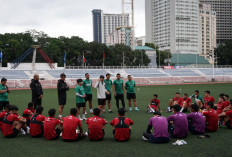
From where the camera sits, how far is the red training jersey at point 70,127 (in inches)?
257

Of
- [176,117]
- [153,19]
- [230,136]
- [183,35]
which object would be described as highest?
[153,19]

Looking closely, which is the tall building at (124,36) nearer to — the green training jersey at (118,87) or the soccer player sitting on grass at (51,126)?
the green training jersey at (118,87)

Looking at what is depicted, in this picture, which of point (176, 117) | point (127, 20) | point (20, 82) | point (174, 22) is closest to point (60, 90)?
point (176, 117)

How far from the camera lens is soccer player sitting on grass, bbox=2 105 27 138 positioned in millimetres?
6996

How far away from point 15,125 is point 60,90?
2.99 meters

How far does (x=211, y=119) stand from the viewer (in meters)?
7.62

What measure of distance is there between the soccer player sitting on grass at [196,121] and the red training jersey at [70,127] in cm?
323

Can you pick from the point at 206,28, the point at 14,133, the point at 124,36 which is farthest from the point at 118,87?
the point at 206,28

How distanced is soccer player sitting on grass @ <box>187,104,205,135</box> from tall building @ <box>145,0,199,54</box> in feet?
387

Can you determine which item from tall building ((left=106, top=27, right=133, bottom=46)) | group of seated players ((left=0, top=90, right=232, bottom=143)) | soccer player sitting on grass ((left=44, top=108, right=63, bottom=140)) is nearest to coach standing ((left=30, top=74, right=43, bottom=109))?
group of seated players ((left=0, top=90, right=232, bottom=143))

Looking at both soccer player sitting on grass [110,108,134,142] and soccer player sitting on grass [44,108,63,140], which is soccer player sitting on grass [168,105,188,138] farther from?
soccer player sitting on grass [44,108,63,140]

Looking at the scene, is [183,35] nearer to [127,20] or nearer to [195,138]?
[127,20]

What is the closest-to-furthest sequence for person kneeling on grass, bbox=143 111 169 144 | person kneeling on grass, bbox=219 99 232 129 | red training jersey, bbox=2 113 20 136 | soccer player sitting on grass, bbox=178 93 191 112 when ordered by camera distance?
person kneeling on grass, bbox=143 111 169 144
red training jersey, bbox=2 113 20 136
person kneeling on grass, bbox=219 99 232 129
soccer player sitting on grass, bbox=178 93 191 112

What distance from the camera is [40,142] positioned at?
6758 mm
